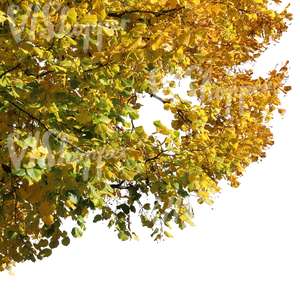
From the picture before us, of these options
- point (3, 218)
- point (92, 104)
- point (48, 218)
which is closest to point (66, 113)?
point (92, 104)

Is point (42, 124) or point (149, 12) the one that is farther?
point (149, 12)

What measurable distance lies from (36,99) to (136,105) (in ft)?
8.67

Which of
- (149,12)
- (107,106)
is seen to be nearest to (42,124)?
(107,106)

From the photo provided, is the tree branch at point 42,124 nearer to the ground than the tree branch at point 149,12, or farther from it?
nearer to the ground

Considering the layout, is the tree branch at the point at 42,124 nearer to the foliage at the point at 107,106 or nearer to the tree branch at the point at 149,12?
the foliage at the point at 107,106

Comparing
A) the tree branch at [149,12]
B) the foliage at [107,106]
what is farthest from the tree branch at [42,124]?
the tree branch at [149,12]

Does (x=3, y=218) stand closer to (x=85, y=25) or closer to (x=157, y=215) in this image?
(x=157, y=215)

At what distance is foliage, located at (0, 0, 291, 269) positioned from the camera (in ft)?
18.8

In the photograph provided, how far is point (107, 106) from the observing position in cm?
643

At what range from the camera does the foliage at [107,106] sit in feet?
18.8

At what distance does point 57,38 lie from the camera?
18.5ft

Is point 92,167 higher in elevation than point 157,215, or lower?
lower

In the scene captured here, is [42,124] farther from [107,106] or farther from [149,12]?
[149,12]

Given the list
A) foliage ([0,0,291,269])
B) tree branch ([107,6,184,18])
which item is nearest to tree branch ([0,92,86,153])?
foliage ([0,0,291,269])
